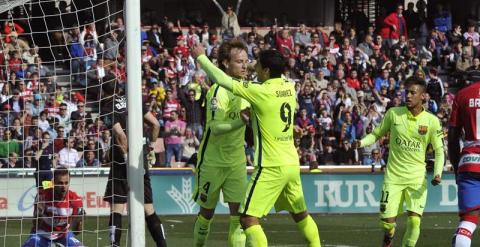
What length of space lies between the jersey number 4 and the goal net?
1866mm

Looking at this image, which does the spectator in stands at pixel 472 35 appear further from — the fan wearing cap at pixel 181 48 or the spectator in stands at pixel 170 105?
the spectator in stands at pixel 170 105

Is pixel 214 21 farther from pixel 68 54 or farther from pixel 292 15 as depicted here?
pixel 68 54

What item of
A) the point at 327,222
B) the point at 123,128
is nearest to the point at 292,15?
the point at 327,222

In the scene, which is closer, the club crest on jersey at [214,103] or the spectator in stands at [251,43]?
the club crest on jersey at [214,103]

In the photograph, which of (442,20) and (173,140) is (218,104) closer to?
(173,140)

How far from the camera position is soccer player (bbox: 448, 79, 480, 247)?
10734mm

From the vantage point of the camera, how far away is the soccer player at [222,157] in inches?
481

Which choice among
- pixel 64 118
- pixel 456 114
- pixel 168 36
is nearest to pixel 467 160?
pixel 456 114

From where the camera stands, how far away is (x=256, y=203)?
1094 cm

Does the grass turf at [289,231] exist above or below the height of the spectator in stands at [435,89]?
below

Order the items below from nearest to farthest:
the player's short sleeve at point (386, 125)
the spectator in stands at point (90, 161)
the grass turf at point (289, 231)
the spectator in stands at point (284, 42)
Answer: the player's short sleeve at point (386, 125) < the grass turf at point (289, 231) < the spectator in stands at point (90, 161) < the spectator in stands at point (284, 42)

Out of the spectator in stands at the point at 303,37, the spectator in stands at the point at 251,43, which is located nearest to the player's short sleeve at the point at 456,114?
the spectator in stands at the point at 251,43

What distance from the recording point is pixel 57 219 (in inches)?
495

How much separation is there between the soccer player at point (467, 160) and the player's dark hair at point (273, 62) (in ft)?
5.46
